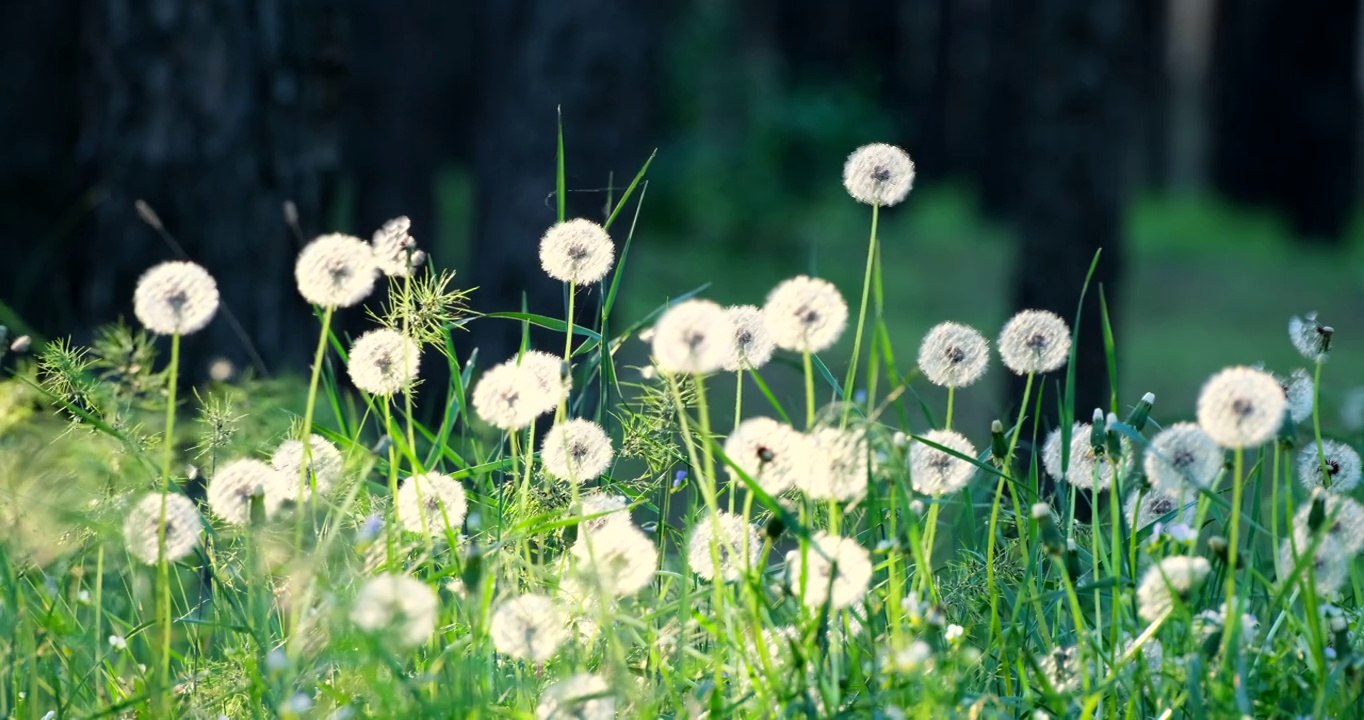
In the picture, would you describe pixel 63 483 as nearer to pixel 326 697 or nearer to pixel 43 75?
pixel 326 697

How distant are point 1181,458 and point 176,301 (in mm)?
1146

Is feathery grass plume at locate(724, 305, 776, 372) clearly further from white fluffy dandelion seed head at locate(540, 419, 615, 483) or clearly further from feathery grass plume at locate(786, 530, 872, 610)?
feathery grass plume at locate(786, 530, 872, 610)

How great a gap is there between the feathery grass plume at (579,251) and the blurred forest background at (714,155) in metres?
0.36

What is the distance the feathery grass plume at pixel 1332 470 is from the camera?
1.87 meters

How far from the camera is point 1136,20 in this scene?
598 centimetres

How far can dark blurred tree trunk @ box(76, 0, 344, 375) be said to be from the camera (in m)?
3.93

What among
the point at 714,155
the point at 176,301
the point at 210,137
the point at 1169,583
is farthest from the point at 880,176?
the point at 714,155

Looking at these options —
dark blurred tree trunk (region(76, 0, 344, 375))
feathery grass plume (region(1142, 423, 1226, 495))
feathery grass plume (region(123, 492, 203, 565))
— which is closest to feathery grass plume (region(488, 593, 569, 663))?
feathery grass plume (region(123, 492, 203, 565))

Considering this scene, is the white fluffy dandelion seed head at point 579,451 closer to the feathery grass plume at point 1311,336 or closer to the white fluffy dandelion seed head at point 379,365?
the white fluffy dandelion seed head at point 379,365

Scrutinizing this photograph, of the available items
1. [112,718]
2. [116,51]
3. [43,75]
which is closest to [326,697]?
[112,718]

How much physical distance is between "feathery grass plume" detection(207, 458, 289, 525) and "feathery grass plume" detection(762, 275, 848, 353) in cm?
61

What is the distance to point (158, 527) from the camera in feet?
5.27

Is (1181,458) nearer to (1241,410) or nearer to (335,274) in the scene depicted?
(1241,410)

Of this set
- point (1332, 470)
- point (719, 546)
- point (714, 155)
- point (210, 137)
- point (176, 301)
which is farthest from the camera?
point (714, 155)
